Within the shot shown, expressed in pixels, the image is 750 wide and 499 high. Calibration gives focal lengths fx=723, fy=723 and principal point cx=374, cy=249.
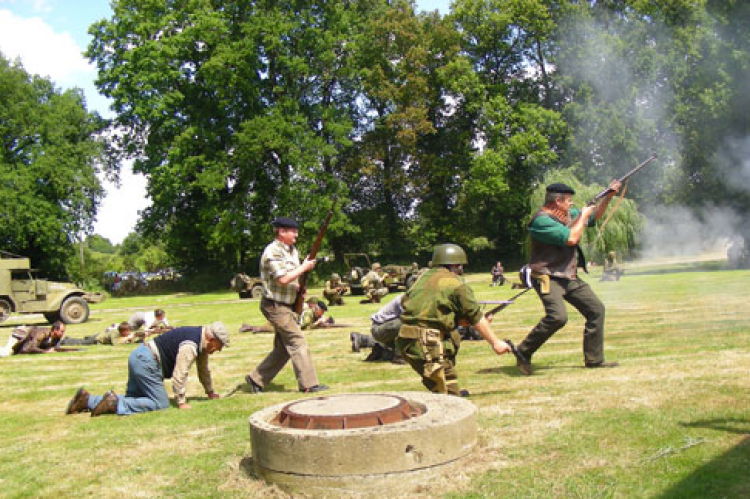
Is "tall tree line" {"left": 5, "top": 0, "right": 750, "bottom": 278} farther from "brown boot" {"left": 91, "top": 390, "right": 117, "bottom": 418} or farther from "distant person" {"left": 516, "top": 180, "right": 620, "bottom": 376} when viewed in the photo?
"brown boot" {"left": 91, "top": 390, "right": 117, "bottom": 418}

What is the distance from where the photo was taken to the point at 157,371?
7773 mm

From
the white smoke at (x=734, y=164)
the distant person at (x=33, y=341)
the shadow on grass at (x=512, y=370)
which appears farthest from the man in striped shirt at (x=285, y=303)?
the white smoke at (x=734, y=164)

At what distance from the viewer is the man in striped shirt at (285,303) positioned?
311 inches

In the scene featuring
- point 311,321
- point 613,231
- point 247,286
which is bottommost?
point 311,321

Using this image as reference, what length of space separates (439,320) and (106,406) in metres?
3.86

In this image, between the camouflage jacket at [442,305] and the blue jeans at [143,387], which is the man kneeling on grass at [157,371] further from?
the camouflage jacket at [442,305]

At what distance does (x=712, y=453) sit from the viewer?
470 centimetres

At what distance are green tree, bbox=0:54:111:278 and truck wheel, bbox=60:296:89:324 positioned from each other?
64.8ft

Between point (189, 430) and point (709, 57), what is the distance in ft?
113

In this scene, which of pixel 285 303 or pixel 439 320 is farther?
pixel 285 303

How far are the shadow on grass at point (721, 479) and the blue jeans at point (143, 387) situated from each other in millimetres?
5382

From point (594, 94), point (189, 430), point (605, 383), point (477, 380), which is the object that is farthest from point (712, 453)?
point (594, 94)

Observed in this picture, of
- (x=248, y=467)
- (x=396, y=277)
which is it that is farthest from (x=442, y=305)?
(x=396, y=277)

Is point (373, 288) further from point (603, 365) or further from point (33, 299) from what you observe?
point (603, 365)
